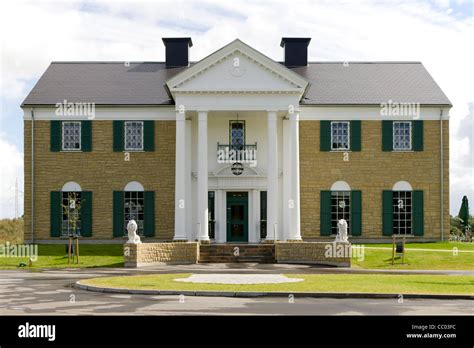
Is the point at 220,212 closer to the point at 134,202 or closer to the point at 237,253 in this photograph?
the point at 134,202

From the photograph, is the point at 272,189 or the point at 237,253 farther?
the point at 272,189

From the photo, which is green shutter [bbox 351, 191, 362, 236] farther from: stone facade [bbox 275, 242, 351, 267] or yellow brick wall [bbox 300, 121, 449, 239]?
stone facade [bbox 275, 242, 351, 267]

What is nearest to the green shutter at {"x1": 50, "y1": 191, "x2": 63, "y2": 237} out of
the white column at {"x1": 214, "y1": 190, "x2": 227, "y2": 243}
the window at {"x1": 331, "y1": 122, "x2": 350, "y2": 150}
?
the white column at {"x1": 214, "y1": 190, "x2": 227, "y2": 243}

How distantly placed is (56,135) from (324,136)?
1412 cm

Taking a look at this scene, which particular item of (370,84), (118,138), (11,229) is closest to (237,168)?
(118,138)

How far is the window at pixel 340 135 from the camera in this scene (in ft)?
134

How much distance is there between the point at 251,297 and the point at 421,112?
24391 millimetres

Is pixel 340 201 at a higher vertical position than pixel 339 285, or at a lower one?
higher

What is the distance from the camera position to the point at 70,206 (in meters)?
40.2

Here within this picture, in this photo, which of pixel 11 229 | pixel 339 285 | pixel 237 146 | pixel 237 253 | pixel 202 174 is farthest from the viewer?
pixel 11 229

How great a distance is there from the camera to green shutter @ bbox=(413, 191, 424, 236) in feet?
133

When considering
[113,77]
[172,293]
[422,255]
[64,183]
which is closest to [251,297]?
[172,293]

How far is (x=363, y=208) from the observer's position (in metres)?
40.6

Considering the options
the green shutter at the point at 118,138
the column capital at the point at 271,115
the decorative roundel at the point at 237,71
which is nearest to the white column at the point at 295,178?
the column capital at the point at 271,115
